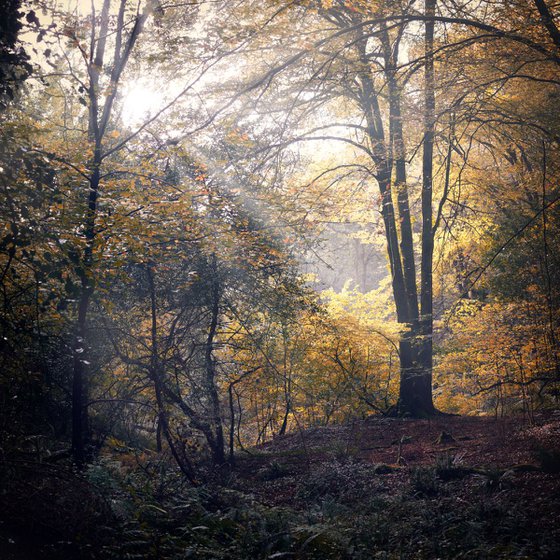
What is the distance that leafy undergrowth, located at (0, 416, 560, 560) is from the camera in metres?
3.93

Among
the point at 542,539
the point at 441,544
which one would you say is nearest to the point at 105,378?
the point at 441,544

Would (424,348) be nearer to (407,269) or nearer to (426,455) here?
(407,269)

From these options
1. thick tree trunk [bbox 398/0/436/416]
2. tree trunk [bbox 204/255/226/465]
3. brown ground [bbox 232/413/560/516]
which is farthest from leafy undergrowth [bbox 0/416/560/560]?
thick tree trunk [bbox 398/0/436/416]

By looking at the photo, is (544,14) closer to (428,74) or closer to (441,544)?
(428,74)

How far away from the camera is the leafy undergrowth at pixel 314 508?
12.9 ft

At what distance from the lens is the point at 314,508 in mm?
6125

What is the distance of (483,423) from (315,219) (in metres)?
5.13

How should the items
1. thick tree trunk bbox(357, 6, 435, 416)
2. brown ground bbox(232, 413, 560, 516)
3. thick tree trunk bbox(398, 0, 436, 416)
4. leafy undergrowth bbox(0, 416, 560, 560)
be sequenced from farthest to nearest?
1. thick tree trunk bbox(398, 0, 436, 416)
2. thick tree trunk bbox(357, 6, 435, 416)
3. brown ground bbox(232, 413, 560, 516)
4. leafy undergrowth bbox(0, 416, 560, 560)

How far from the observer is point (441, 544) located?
454 centimetres

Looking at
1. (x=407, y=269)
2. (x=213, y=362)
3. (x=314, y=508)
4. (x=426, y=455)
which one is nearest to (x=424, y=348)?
(x=407, y=269)

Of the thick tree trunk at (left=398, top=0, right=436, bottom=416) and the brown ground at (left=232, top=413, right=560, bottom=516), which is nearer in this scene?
the brown ground at (left=232, top=413, right=560, bottom=516)

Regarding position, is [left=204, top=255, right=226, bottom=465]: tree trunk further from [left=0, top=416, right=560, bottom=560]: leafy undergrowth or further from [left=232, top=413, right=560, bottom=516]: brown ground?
[left=232, top=413, right=560, bottom=516]: brown ground

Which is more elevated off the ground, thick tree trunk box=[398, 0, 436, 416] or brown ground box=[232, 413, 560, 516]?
thick tree trunk box=[398, 0, 436, 416]

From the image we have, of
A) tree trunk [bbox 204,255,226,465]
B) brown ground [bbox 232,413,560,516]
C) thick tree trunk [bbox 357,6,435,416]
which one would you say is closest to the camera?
brown ground [bbox 232,413,560,516]
